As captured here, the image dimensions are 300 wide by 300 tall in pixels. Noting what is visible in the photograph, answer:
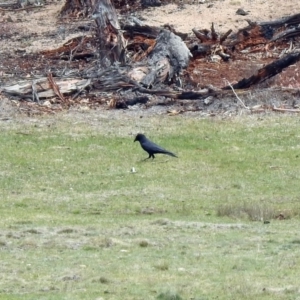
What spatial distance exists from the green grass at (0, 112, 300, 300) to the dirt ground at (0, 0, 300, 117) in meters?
5.93

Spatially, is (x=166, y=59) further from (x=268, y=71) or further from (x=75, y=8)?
(x=75, y=8)

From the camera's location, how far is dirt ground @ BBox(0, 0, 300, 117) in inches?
1212

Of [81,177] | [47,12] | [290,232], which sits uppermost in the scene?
[290,232]

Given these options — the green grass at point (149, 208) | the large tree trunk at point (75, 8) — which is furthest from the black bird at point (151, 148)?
the large tree trunk at point (75, 8)

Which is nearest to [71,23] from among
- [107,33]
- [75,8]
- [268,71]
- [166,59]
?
[75,8]

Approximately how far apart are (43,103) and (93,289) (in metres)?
15.6

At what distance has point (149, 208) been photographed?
17062 millimetres

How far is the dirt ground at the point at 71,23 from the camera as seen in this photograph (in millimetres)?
30797

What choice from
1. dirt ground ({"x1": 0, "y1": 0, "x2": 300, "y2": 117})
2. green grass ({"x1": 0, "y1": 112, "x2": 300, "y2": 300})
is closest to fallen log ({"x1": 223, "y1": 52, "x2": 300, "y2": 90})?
dirt ground ({"x1": 0, "y1": 0, "x2": 300, "y2": 117})

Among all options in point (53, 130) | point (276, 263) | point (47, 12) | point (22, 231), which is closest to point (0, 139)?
point (53, 130)

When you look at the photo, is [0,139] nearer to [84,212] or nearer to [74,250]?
[84,212]

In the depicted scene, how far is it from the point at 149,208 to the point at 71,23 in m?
21.3

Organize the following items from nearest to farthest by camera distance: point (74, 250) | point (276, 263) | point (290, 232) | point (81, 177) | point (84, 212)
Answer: point (276, 263) → point (74, 250) → point (290, 232) → point (84, 212) → point (81, 177)

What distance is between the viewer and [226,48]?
30.4 meters
